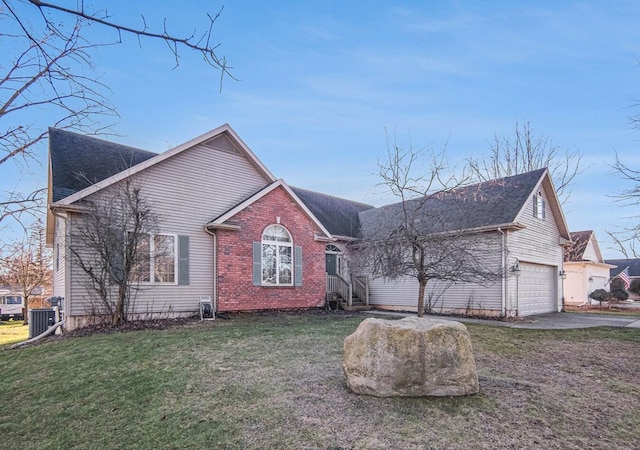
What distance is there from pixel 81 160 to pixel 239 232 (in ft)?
18.3

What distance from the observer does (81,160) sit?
12.0m

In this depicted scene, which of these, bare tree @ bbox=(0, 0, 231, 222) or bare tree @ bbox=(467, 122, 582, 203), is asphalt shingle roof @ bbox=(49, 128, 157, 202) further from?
bare tree @ bbox=(467, 122, 582, 203)

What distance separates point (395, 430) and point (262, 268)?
10.3 meters

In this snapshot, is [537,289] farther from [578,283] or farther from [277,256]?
[277,256]

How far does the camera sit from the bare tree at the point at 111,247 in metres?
10.1

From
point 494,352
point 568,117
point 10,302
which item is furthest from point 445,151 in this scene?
point 10,302

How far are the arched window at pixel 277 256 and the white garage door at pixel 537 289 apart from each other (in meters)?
9.20

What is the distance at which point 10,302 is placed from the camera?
26406 millimetres

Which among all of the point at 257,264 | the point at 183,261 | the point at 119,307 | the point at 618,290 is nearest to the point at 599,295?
the point at 618,290

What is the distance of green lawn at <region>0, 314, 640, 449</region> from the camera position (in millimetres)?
3781

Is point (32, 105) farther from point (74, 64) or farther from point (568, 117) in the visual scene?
point (568, 117)

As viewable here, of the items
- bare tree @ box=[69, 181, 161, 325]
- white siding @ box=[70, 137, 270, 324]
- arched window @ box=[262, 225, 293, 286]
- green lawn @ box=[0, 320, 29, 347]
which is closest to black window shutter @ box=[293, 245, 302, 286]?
arched window @ box=[262, 225, 293, 286]

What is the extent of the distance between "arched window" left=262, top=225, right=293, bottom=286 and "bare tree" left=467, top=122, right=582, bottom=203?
19219mm

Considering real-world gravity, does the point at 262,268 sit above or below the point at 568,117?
below
